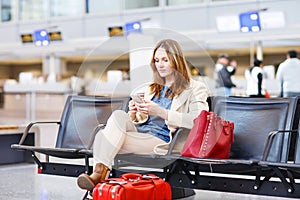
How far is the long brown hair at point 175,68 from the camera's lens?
13.4 ft

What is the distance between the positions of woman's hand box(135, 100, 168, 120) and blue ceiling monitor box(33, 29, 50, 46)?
15465 millimetres

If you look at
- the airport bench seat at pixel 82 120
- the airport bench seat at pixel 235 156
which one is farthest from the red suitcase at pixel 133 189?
the airport bench seat at pixel 82 120

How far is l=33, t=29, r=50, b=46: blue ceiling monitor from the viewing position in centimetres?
1900

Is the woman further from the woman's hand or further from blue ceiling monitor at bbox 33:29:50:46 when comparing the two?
blue ceiling monitor at bbox 33:29:50:46

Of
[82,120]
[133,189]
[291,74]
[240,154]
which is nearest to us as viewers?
[133,189]

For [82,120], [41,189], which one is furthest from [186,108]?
[41,189]

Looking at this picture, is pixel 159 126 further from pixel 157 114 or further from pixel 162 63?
pixel 162 63

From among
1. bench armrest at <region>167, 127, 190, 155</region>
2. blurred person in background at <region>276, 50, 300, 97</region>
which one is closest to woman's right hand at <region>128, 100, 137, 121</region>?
bench armrest at <region>167, 127, 190, 155</region>

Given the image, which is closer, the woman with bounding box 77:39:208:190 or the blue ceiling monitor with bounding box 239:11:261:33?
the woman with bounding box 77:39:208:190

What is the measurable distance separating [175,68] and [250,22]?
10.2m

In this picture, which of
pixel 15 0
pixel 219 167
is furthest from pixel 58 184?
pixel 15 0

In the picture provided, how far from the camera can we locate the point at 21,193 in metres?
4.93

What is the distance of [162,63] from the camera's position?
4109mm

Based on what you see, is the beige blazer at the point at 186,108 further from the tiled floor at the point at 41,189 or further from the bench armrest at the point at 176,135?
the tiled floor at the point at 41,189
